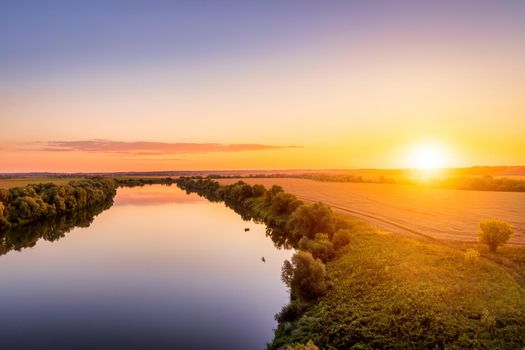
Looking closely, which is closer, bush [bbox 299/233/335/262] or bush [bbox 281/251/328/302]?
bush [bbox 281/251/328/302]

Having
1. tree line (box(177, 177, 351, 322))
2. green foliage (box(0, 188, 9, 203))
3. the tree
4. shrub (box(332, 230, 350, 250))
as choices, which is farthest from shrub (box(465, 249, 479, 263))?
green foliage (box(0, 188, 9, 203))

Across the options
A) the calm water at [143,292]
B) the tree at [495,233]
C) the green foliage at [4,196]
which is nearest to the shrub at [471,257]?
the tree at [495,233]

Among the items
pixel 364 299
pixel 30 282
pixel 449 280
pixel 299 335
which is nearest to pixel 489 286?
pixel 449 280

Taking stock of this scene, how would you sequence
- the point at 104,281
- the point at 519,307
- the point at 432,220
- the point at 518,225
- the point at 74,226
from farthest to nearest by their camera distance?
the point at 74,226
the point at 432,220
the point at 518,225
the point at 104,281
the point at 519,307

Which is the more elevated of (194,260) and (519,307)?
(519,307)

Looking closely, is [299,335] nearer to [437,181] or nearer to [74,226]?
[74,226]

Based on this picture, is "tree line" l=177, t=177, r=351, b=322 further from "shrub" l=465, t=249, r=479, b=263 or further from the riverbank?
"shrub" l=465, t=249, r=479, b=263

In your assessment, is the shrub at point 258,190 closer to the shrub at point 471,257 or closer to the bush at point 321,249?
the bush at point 321,249
